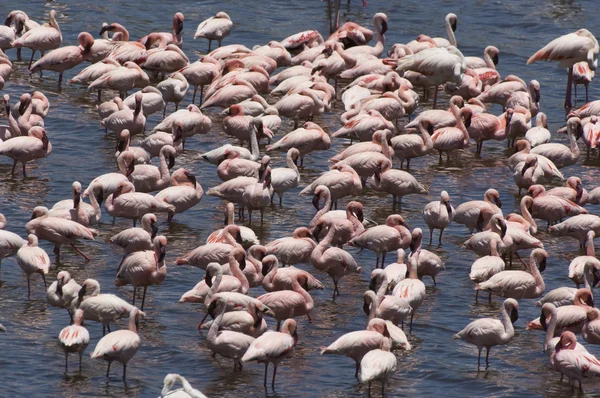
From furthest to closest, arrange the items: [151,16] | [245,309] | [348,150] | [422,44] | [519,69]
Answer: [151,16]
[519,69]
[422,44]
[348,150]
[245,309]

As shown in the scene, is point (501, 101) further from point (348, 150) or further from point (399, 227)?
point (399, 227)

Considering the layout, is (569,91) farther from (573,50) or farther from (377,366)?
(377,366)

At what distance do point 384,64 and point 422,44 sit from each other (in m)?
1.50

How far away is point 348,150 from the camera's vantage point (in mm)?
16750

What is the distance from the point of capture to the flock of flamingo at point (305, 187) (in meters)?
11.8

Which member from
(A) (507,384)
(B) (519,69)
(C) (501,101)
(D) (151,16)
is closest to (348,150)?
(C) (501,101)

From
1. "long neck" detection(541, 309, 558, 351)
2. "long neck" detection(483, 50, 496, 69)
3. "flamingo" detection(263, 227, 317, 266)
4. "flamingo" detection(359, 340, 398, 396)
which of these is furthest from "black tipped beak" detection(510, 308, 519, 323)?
"long neck" detection(483, 50, 496, 69)

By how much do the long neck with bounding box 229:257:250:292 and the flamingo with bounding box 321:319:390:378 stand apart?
1430 millimetres

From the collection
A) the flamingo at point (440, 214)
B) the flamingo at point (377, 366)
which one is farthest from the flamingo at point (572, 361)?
the flamingo at point (440, 214)


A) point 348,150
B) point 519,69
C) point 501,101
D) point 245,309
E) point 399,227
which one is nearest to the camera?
point 245,309

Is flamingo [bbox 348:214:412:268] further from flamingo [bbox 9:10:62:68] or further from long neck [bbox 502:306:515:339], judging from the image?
flamingo [bbox 9:10:62:68]

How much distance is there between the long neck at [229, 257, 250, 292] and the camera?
12.6 m

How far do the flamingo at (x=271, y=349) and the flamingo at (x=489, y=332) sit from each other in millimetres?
1724

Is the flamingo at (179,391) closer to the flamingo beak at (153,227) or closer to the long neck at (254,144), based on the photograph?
the flamingo beak at (153,227)
